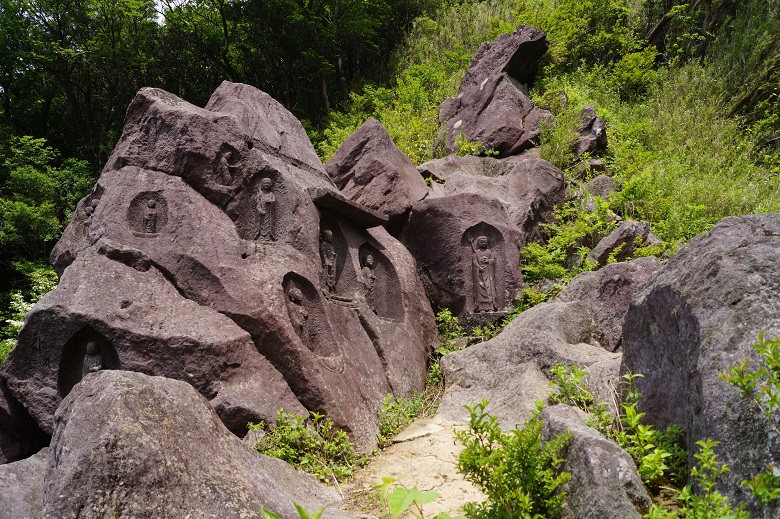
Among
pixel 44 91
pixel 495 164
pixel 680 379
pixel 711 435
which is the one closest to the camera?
pixel 711 435

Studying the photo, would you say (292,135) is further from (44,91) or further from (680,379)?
(44,91)

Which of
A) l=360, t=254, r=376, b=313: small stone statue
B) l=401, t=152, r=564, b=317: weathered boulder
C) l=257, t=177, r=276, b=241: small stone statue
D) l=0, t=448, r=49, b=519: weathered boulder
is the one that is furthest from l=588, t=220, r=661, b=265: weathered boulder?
l=0, t=448, r=49, b=519: weathered boulder

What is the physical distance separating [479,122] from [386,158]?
3931mm

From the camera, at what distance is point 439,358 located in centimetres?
799

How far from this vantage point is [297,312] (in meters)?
6.03

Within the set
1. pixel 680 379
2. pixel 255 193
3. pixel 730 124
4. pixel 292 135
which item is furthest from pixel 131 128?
pixel 730 124

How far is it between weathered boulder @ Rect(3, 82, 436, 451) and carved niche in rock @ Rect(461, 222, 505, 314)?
3.81 ft

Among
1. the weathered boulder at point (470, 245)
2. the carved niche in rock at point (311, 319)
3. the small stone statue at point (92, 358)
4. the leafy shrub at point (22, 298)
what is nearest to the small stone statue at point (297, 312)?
the carved niche in rock at point (311, 319)

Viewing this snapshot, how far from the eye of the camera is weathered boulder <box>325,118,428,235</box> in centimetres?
897

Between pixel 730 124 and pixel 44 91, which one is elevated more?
pixel 44 91

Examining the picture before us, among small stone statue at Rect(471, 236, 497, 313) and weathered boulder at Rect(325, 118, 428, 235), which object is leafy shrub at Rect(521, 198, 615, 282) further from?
weathered boulder at Rect(325, 118, 428, 235)

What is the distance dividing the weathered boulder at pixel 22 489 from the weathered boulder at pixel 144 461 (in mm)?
628

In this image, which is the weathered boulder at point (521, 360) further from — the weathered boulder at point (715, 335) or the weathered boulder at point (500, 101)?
the weathered boulder at point (500, 101)

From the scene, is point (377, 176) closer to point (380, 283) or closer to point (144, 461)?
point (380, 283)
